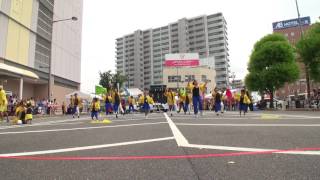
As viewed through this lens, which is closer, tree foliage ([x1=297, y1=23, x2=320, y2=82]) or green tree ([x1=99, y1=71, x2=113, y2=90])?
tree foliage ([x1=297, y1=23, x2=320, y2=82])

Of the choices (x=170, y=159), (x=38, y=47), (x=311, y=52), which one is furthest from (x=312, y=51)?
(x=170, y=159)

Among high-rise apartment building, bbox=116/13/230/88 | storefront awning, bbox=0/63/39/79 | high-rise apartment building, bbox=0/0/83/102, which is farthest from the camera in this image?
high-rise apartment building, bbox=116/13/230/88

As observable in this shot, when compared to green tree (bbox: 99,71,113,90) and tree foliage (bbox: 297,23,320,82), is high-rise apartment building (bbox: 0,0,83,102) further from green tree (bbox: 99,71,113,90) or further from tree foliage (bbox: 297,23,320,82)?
green tree (bbox: 99,71,113,90)

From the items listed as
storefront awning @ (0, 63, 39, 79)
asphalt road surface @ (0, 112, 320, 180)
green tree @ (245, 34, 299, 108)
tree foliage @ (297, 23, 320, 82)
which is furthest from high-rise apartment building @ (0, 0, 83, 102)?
green tree @ (245, 34, 299, 108)

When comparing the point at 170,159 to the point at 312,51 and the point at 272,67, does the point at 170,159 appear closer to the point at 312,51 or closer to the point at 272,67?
the point at 312,51

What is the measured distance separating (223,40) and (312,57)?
347 ft

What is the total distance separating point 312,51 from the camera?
105 ft

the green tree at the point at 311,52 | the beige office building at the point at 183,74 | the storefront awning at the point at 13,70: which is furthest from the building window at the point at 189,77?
the storefront awning at the point at 13,70

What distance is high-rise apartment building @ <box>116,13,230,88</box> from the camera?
13762 centimetres

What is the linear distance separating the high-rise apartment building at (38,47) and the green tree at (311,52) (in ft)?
81.3

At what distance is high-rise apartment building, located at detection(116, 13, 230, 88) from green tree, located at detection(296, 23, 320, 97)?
9806 centimetres

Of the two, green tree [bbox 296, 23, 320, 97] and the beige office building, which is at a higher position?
the beige office building

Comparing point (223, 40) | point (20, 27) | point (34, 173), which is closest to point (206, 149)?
point (34, 173)

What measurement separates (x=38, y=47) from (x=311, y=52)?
30.5 m
